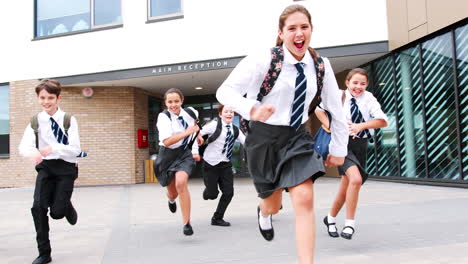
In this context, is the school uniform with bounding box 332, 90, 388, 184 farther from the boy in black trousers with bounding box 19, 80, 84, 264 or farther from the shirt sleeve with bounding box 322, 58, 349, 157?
the boy in black trousers with bounding box 19, 80, 84, 264

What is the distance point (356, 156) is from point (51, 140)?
312 centimetres

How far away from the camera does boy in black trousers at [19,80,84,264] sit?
4156 millimetres

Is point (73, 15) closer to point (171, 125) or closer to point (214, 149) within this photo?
point (214, 149)

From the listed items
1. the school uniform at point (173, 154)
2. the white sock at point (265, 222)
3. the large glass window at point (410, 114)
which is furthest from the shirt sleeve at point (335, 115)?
the large glass window at point (410, 114)

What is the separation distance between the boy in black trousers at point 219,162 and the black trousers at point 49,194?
6.88 ft

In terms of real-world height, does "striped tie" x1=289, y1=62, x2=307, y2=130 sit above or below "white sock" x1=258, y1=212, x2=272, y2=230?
above

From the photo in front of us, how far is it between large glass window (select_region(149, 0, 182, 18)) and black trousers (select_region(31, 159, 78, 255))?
32.5 ft

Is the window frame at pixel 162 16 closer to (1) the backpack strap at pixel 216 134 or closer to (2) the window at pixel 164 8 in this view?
(2) the window at pixel 164 8

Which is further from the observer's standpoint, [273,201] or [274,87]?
[273,201]

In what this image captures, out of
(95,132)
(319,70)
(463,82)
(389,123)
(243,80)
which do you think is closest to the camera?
(243,80)

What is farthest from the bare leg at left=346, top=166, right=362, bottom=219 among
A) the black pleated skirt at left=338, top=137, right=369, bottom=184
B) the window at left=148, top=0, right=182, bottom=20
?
the window at left=148, top=0, right=182, bottom=20

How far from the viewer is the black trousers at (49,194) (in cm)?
416

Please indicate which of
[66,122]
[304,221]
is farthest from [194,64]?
[304,221]

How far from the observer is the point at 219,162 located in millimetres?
6059
